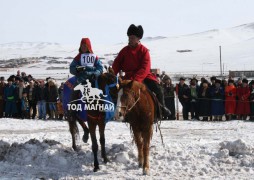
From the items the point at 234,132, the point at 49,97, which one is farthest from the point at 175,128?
the point at 49,97

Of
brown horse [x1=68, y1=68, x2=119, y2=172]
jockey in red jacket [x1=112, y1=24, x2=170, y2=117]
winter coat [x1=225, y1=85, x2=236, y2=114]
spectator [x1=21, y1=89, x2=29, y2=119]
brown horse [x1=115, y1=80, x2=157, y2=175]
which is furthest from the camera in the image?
spectator [x1=21, y1=89, x2=29, y2=119]

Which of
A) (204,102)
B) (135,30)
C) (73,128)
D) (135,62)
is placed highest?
(135,30)

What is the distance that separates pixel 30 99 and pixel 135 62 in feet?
37.2

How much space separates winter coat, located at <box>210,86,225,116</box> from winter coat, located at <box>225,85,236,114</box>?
0.19 meters

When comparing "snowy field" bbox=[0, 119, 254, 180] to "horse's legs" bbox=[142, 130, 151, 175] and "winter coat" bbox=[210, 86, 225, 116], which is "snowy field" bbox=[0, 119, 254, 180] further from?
"winter coat" bbox=[210, 86, 225, 116]

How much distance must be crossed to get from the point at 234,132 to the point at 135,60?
20.1 feet

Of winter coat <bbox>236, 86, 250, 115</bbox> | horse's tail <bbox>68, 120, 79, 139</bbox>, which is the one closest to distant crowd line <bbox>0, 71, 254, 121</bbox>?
winter coat <bbox>236, 86, 250, 115</bbox>

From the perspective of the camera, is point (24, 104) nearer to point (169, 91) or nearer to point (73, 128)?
point (169, 91)

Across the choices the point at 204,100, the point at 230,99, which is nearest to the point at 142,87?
the point at 230,99

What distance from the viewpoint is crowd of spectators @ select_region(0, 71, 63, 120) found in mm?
19047

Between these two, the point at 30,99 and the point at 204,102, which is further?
the point at 30,99

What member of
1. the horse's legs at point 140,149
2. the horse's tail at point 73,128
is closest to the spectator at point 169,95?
the horse's tail at point 73,128

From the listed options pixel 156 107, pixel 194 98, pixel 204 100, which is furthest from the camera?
pixel 194 98

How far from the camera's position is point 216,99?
17.6m
